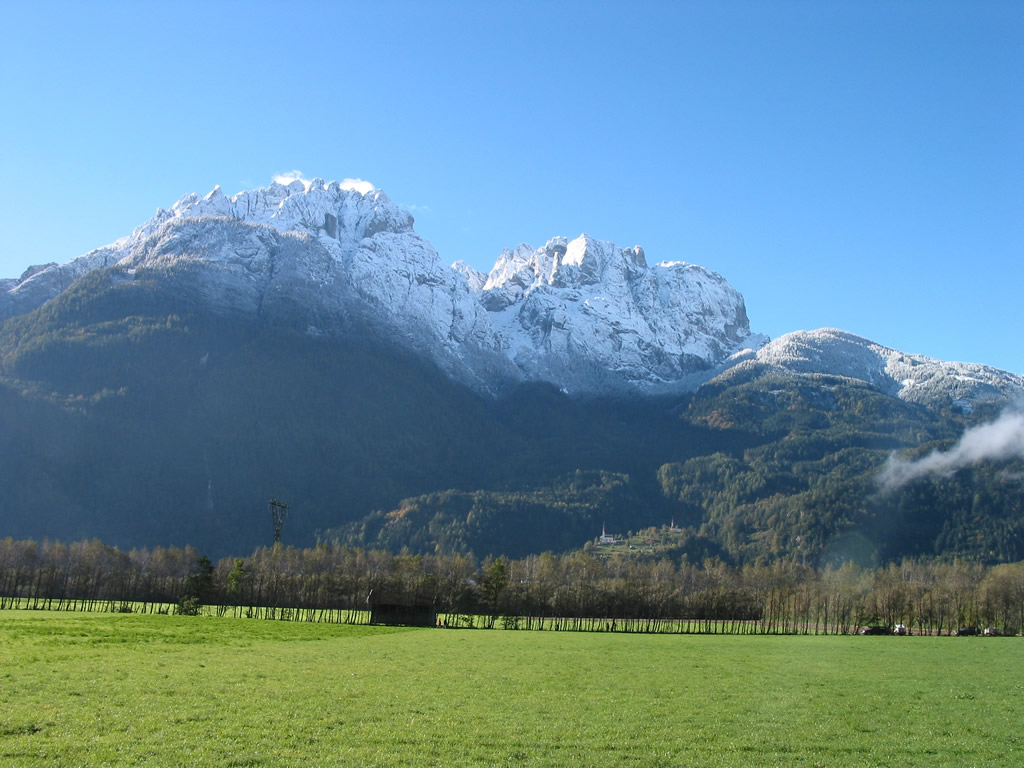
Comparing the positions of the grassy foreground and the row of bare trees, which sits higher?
the grassy foreground

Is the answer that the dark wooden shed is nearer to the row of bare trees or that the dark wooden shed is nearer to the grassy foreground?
the row of bare trees

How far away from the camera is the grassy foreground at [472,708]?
27.3m

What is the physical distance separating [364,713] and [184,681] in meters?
12.1

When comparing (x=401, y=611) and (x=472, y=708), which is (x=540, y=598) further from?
(x=472, y=708)

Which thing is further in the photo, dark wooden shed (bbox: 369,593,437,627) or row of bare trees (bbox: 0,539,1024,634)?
row of bare trees (bbox: 0,539,1024,634)

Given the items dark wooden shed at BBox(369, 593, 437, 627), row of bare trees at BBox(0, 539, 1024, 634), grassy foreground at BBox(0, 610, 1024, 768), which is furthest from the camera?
row of bare trees at BBox(0, 539, 1024, 634)

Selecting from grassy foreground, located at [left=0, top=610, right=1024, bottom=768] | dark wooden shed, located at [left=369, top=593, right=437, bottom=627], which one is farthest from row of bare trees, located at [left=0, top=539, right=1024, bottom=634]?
grassy foreground, located at [left=0, top=610, right=1024, bottom=768]

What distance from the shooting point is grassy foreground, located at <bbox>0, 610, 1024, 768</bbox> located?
27.3 meters

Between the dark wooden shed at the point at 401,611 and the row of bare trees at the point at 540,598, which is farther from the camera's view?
the row of bare trees at the point at 540,598

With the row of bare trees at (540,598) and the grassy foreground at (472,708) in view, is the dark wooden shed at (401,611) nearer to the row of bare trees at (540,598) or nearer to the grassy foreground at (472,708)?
the row of bare trees at (540,598)

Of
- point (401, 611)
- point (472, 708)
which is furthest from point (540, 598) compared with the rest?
point (472, 708)

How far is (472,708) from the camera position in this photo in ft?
117

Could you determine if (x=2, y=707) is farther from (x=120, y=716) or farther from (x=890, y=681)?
(x=890, y=681)

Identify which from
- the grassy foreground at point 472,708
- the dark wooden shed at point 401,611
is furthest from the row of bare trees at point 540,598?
the grassy foreground at point 472,708
